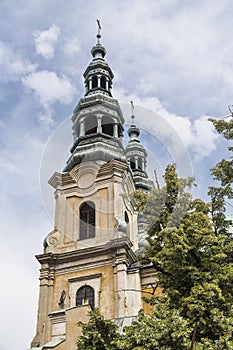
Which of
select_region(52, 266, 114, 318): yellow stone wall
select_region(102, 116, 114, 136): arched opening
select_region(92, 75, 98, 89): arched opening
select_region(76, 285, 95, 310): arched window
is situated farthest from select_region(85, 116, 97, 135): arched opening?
select_region(76, 285, 95, 310): arched window

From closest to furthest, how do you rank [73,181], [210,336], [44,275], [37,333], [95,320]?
[210,336] → [95,320] → [37,333] → [44,275] → [73,181]

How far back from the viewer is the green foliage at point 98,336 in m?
13.3

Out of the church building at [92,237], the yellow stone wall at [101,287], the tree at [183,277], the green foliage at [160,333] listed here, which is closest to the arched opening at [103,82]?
the church building at [92,237]

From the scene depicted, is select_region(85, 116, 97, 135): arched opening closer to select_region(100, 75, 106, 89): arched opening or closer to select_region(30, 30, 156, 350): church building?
select_region(30, 30, 156, 350): church building

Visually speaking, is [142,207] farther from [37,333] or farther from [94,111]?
[94,111]

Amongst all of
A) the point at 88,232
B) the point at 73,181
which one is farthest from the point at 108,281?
the point at 73,181

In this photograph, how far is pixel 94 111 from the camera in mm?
30328

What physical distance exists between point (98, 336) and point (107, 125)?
1912 centimetres

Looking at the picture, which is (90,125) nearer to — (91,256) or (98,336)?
(91,256)

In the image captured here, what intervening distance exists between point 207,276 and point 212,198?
11.3 feet

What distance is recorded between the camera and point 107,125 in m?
31.0

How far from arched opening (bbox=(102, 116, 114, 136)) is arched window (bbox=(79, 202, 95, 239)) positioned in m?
6.02

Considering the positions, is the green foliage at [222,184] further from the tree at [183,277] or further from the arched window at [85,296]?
the arched window at [85,296]

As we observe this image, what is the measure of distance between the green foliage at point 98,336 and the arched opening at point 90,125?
58.2 feet
